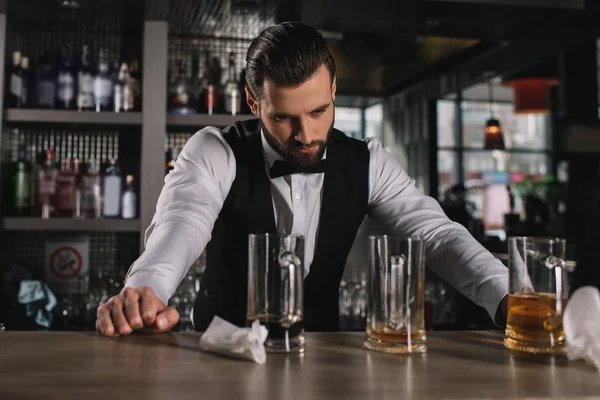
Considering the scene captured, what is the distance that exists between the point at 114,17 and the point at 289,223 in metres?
1.62

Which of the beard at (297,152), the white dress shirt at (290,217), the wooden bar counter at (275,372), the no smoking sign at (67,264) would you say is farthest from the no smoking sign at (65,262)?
the wooden bar counter at (275,372)

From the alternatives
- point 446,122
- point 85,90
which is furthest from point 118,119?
point 446,122

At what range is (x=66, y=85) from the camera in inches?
116

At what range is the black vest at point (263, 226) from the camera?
176 cm

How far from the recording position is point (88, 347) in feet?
3.44

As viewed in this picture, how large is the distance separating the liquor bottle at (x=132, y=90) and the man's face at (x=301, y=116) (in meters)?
1.46

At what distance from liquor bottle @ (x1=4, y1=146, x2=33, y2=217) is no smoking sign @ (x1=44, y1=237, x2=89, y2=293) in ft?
0.70

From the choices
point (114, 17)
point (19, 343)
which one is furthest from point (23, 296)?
point (19, 343)

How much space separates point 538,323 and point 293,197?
2.73 feet

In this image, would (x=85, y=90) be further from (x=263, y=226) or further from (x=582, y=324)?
(x=582, y=324)

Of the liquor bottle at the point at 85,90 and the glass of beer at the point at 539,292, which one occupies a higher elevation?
the liquor bottle at the point at 85,90

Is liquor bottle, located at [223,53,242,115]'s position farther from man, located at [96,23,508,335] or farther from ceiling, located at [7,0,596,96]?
man, located at [96,23,508,335]

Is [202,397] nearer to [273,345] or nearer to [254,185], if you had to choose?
[273,345]

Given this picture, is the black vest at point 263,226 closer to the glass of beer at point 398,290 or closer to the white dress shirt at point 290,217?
the white dress shirt at point 290,217
